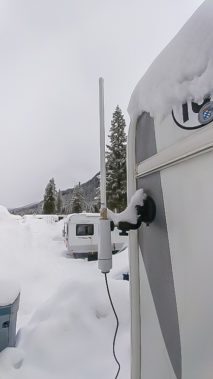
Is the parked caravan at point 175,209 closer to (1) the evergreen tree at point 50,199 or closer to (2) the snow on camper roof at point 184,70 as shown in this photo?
(2) the snow on camper roof at point 184,70

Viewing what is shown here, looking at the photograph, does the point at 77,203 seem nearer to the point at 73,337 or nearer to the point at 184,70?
the point at 73,337

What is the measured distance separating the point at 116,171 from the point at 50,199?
64.2ft

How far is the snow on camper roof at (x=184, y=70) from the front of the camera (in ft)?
2.94

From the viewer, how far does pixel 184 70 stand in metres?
0.99

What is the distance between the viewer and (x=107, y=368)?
2797 millimetres

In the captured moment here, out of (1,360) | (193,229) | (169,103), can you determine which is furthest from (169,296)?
(1,360)

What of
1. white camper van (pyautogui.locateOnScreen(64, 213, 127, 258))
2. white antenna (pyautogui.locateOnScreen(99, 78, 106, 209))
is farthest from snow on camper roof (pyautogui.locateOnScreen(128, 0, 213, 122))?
white camper van (pyautogui.locateOnScreen(64, 213, 127, 258))

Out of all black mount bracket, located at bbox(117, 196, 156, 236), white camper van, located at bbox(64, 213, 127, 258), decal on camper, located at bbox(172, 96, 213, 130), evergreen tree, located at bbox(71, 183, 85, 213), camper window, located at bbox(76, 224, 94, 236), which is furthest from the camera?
evergreen tree, located at bbox(71, 183, 85, 213)

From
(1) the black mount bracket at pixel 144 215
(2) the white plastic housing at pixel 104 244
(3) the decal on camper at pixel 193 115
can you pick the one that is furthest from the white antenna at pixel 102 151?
(3) the decal on camper at pixel 193 115

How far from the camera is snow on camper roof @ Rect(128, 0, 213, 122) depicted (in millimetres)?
896

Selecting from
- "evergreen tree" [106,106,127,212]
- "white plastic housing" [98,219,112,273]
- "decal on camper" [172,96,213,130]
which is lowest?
"white plastic housing" [98,219,112,273]

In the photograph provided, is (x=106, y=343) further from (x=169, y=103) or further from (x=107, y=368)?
(x=169, y=103)

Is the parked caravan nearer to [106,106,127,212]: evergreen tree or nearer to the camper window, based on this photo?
the camper window

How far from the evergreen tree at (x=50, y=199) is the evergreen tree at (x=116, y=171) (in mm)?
17940
